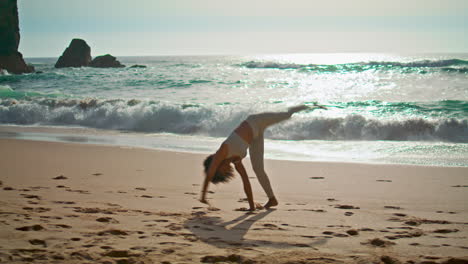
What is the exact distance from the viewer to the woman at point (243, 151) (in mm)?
5480

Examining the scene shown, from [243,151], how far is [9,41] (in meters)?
61.0

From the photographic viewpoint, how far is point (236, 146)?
5523mm

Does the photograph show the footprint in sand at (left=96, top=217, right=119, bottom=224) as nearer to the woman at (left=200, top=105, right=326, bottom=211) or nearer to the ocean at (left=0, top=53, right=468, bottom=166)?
the woman at (left=200, top=105, right=326, bottom=211)

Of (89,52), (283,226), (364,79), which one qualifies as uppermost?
(89,52)

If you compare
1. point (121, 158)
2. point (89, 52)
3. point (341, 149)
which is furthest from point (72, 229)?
point (89, 52)

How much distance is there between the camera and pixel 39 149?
34.8ft

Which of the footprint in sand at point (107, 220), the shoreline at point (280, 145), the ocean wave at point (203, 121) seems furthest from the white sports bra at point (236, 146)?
the ocean wave at point (203, 121)

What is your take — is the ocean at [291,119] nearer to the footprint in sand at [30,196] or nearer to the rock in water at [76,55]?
the footprint in sand at [30,196]

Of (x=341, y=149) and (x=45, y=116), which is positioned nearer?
(x=341, y=149)

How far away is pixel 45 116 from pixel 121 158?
1093 cm

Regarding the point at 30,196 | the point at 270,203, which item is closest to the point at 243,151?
the point at 270,203

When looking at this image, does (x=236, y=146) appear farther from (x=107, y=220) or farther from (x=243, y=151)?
(x=107, y=220)

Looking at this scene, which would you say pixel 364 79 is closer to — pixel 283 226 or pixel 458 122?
pixel 458 122

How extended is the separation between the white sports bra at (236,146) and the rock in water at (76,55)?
6639 cm
